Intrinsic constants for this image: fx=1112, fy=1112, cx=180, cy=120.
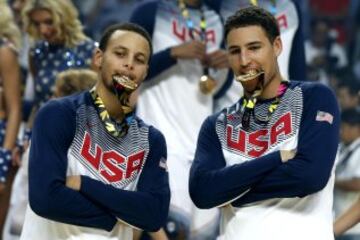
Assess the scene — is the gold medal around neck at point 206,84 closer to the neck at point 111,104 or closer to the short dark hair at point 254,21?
the short dark hair at point 254,21

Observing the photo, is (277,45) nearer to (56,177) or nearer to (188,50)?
(56,177)

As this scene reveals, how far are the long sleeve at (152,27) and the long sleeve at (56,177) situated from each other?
1584mm

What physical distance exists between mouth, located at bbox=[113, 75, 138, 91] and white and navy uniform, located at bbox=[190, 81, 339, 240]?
430mm

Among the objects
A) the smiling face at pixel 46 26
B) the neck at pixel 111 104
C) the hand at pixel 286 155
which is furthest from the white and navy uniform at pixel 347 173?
the neck at pixel 111 104

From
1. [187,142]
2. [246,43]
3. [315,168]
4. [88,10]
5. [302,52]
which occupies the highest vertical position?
[246,43]

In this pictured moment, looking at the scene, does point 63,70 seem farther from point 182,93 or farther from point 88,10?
point 88,10

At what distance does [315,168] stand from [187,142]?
183 centimetres

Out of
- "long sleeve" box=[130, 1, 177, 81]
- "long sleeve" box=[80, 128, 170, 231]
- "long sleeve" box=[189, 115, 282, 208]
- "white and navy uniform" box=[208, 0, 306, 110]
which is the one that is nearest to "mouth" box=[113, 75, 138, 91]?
"long sleeve" box=[80, 128, 170, 231]

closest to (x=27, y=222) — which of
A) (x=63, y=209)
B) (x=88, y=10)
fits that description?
(x=63, y=209)

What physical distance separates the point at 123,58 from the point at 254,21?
61 cm

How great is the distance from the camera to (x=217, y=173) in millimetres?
4867

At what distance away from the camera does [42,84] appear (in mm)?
6859

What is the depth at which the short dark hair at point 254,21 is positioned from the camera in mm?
5012

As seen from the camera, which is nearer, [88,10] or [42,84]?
[42,84]
